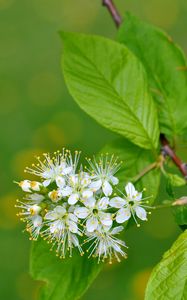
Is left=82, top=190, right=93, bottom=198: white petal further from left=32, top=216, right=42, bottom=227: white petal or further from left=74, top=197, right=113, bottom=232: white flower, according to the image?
left=32, top=216, right=42, bottom=227: white petal

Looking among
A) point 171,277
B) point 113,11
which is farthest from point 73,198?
point 113,11

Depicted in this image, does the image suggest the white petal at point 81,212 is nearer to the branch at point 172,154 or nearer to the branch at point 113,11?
the branch at point 172,154

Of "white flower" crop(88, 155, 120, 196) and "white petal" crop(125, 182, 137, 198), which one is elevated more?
"white flower" crop(88, 155, 120, 196)

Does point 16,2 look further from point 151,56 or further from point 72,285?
point 72,285

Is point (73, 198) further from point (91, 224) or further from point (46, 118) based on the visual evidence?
point (46, 118)

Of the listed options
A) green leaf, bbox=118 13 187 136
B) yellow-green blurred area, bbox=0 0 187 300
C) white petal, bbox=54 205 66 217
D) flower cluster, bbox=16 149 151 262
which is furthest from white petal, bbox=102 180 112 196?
yellow-green blurred area, bbox=0 0 187 300

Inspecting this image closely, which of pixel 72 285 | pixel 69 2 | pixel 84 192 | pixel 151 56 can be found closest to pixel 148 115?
pixel 151 56
